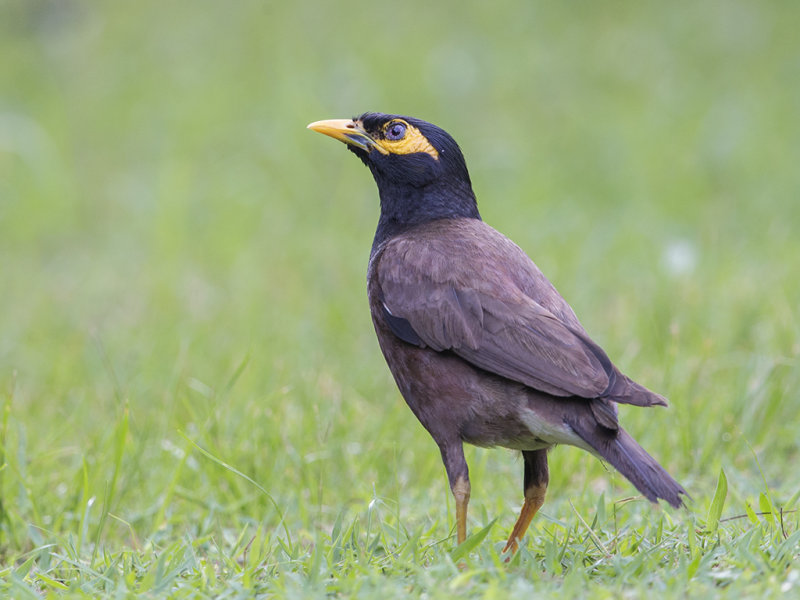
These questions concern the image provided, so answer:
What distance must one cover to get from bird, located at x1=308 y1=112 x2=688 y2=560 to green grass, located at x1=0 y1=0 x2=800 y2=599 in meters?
0.30

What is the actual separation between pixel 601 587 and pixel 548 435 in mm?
731

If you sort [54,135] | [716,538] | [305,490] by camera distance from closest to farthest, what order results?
[716,538] < [305,490] < [54,135]

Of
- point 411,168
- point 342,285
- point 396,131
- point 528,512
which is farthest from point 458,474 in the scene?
point 342,285

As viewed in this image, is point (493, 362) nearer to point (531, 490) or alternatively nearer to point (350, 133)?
point (531, 490)

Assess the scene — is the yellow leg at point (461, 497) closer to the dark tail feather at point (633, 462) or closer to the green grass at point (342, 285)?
the green grass at point (342, 285)

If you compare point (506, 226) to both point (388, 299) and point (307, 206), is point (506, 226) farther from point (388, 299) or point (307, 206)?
point (388, 299)

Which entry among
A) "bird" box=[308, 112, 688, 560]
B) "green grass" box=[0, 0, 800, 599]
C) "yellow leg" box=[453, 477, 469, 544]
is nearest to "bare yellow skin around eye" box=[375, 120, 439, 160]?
"bird" box=[308, 112, 688, 560]

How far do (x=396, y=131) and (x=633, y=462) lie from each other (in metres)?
1.85

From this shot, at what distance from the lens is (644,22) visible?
12594 millimetres

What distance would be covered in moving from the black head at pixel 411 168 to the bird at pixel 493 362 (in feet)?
0.49

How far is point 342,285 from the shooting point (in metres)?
7.91

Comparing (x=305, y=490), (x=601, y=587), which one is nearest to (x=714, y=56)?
(x=305, y=490)

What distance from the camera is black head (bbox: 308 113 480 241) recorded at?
453 cm

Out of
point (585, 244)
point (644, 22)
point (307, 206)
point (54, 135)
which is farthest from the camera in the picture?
point (644, 22)
